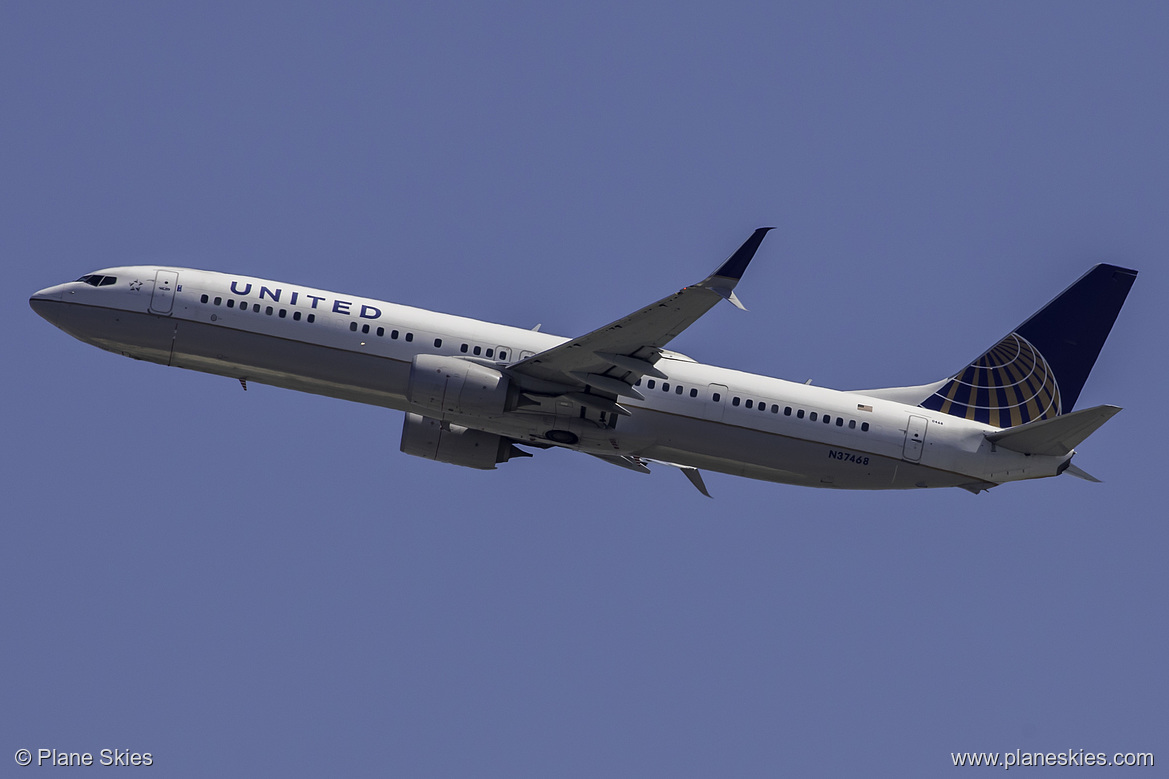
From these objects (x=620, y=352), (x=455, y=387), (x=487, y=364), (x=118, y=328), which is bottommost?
(x=455, y=387)

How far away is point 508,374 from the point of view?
3612cm

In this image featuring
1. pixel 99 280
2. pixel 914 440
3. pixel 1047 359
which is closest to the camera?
pixel 99 280

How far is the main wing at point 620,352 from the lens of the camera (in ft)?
105

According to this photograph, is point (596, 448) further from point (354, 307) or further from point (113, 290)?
point (113, 290)

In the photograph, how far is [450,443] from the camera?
40250 mm

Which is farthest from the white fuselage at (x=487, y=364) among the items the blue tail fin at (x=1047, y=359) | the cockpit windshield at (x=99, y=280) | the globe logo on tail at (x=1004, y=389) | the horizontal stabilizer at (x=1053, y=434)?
the blue tail fin at (x=1047, y=359)

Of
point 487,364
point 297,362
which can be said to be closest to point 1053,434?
point 487,364

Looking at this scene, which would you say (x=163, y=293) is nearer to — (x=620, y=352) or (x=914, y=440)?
(x=620, y=352)

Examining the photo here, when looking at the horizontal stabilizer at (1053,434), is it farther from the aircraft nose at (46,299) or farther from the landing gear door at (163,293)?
the aircraft nose at (46,299)

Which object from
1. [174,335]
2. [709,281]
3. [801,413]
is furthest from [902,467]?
[174,335]

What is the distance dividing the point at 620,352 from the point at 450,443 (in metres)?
7.72

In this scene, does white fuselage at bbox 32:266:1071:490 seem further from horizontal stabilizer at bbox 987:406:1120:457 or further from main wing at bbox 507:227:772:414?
main wing at bbox 507:227:772:414

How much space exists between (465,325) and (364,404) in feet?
13.1

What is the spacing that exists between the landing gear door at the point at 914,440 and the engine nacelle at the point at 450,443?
12.6 m
